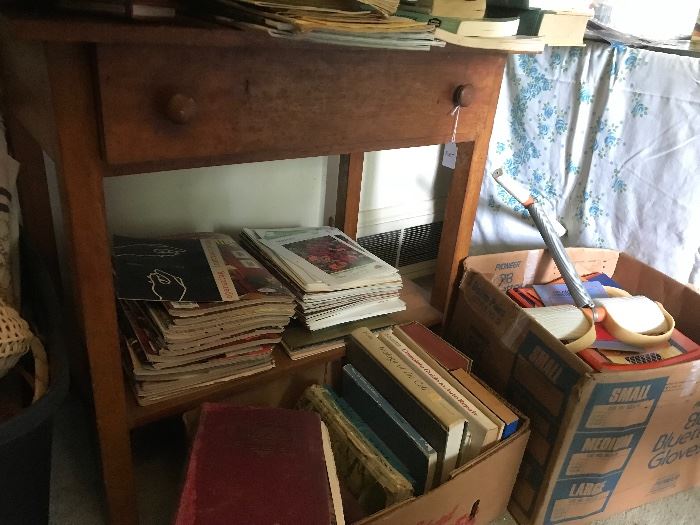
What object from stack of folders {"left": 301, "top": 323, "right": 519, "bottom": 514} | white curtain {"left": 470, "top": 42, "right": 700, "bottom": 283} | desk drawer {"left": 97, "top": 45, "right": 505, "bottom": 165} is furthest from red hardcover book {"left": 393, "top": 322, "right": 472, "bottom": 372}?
white curtain {"left": 470, "top": 42, "right": 700, "bottom": 283}

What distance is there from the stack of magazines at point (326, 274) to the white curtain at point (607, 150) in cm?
43

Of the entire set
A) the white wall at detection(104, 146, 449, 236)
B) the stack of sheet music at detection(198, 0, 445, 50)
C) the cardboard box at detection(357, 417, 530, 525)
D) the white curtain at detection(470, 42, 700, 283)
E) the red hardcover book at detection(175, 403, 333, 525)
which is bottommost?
the cardboard box at detection(357, 417, 530, 525)

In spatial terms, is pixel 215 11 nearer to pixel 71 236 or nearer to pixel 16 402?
pixel 71 236

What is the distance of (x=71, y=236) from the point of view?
2.16 feet

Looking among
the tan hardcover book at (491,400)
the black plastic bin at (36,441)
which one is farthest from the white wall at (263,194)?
the tan hardcover book at (491,400)

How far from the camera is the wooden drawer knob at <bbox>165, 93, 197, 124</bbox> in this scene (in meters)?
0.63

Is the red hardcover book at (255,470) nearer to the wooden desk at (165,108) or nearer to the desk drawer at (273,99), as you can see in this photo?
the wooden desk at (165,108)

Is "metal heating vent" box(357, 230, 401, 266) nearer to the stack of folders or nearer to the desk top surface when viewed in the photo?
the stack of folders

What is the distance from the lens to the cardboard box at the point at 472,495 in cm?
78

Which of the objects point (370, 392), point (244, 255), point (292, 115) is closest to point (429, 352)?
point (370, 392)

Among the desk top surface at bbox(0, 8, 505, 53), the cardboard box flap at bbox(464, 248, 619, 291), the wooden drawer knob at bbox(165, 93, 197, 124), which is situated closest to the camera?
the desk top surface at bbox(0, 8, 505, 53)

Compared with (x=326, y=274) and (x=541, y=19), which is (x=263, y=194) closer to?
(x=326, y=274)

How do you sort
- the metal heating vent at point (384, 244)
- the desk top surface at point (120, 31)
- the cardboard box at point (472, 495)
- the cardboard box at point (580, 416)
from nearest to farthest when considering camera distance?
the desk top surface at point (120, 31) < the cardboard box at point (472, 495) < the cardboard box at point (580, 416) < the metal heating vent at point (384, 244)

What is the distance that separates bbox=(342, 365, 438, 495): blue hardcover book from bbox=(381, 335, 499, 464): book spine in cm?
7
